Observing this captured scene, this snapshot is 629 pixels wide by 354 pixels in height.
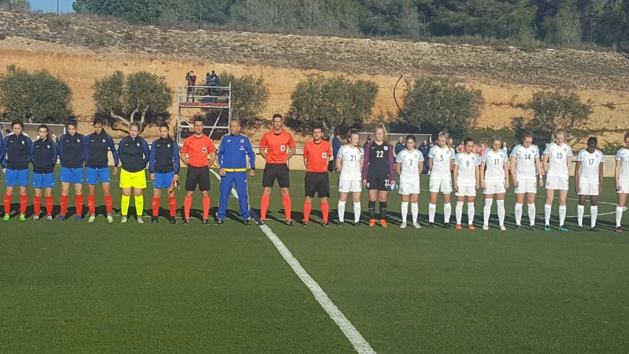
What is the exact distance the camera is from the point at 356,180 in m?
14.6

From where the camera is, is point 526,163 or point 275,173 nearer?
point 275,173

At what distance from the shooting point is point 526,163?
14.9 meters

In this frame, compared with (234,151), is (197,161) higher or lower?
lower

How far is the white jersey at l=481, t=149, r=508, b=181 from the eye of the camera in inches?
581

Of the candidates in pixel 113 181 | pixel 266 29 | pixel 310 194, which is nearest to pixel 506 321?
pixel 310 194

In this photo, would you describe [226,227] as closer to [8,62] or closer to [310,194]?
[310,194]

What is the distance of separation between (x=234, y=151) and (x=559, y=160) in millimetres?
6592

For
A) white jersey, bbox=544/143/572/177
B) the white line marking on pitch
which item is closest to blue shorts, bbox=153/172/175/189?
the white line marking on pitch

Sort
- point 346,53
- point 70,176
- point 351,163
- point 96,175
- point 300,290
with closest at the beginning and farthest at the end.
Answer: point 300,290, point 96,175, point 70,176, point 351,163, point 346,53

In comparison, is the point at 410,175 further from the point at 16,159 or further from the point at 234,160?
the point at 16,159

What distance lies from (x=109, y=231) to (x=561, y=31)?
241 feet

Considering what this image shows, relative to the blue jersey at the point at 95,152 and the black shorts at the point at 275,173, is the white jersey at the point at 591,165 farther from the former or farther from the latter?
the blue jersey at the point at 95,152

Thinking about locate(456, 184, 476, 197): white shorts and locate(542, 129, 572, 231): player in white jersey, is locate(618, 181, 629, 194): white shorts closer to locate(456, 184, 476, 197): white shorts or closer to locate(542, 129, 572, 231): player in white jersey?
locate(542, 129, 572, 231): player in white jersey

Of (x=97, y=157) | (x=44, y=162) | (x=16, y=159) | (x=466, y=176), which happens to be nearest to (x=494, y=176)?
(x=466, y=176)
